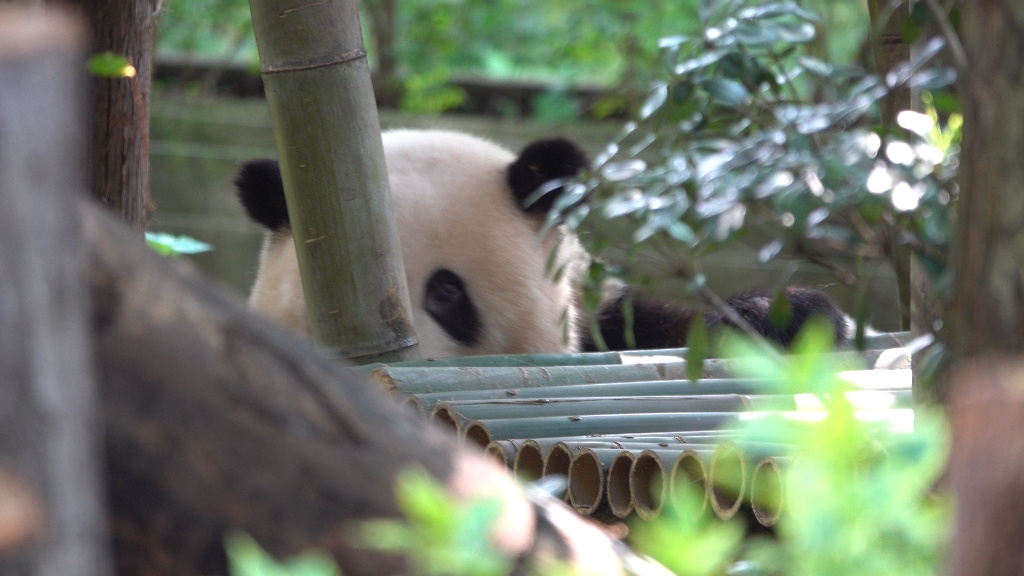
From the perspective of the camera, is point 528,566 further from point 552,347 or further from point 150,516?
point 552,347

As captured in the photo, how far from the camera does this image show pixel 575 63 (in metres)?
5.90

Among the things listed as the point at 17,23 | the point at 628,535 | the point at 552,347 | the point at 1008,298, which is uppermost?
the point at 17,23

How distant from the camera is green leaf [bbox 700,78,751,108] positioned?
107cm

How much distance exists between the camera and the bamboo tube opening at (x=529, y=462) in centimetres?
146

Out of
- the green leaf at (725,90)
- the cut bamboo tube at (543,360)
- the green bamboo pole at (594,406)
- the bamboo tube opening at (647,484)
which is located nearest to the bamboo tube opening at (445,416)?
the green bamboo pole at (594,406)

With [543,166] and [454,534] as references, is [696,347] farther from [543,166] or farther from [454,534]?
[543,166]

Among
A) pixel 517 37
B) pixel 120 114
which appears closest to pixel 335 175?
pixel 120 114

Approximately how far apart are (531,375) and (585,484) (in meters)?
0.43

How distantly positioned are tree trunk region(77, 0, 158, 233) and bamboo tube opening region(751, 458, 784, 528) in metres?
1.23

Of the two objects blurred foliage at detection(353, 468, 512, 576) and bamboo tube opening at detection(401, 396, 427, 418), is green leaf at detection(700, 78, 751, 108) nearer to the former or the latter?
blurred foliage at detection(353, 468, 512, 576)

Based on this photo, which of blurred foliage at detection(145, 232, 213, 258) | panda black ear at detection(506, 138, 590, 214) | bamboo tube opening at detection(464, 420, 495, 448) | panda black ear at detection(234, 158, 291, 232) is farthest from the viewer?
panda black ear at detection(234, 158, 291, 232)

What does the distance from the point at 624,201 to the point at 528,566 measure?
1.45 feet

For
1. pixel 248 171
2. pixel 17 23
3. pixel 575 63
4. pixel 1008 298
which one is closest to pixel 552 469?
pixel 1008 298

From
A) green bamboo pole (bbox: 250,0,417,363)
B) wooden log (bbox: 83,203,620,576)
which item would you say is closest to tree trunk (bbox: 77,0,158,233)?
green bamboo pole (bbox: 250,0,417,363)
